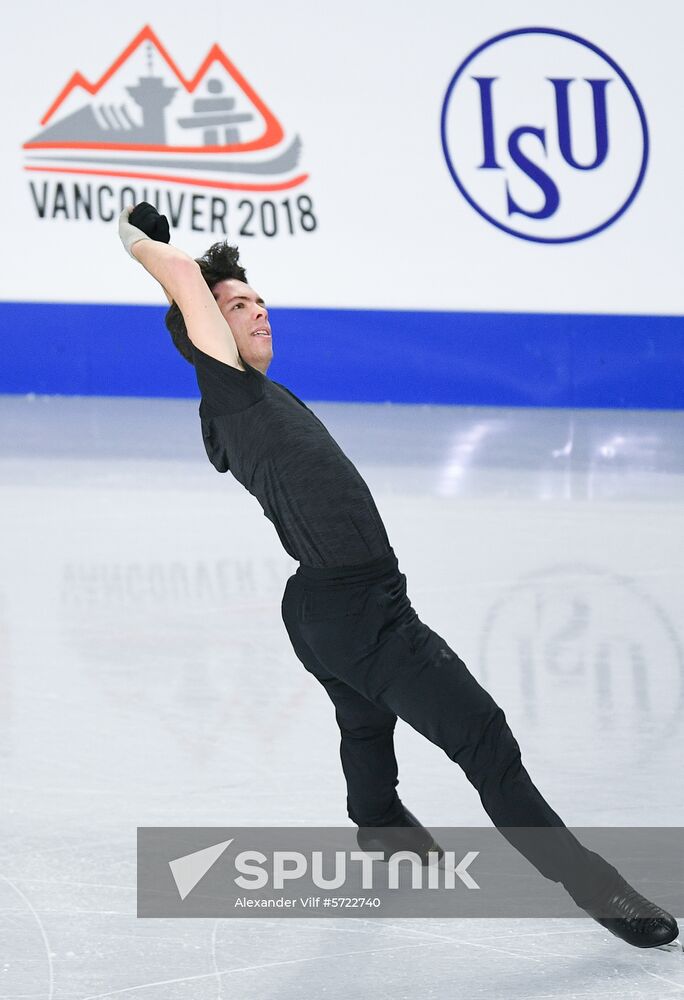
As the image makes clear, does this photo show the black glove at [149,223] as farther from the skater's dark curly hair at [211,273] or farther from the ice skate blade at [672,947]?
the ice skate blade at [672,947]

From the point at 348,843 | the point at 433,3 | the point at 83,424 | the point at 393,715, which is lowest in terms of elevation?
the point at 83,424

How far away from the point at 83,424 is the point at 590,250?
3.63 metres

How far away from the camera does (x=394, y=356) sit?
1080 cm

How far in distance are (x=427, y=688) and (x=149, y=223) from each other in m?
1.03

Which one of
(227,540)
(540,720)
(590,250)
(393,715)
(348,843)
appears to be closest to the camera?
(393,715)

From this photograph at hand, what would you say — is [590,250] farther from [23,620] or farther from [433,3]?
[23,620]

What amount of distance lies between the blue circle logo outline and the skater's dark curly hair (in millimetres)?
7852

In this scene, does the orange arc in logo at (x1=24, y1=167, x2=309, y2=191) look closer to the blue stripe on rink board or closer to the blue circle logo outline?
the blue stripe on rink board

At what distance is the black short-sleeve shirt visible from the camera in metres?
2.81

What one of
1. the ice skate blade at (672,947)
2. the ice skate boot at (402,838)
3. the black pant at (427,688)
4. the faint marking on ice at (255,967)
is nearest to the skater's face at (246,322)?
the black pant at (427,688)

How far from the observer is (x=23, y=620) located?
16.8ft

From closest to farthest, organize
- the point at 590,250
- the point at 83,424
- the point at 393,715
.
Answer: the point at 393,715, the point at 83,424, the point at 590,250

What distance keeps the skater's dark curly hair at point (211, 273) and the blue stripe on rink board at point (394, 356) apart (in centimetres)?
765

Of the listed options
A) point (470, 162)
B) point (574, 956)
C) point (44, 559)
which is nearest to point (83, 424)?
point (470, 162)
